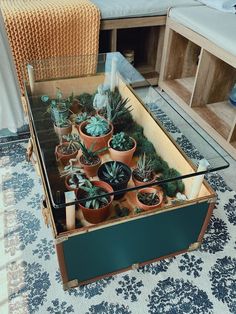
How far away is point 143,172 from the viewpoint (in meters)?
0.98

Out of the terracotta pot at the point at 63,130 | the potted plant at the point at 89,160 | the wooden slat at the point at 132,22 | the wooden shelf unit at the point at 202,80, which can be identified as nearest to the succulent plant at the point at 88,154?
the potted plant at the point at 89,160

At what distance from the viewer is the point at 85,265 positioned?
879 mm

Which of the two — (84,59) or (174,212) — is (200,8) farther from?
(174,212)

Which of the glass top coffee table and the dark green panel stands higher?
the glass top coffee table

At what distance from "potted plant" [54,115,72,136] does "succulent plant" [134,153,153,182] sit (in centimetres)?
30

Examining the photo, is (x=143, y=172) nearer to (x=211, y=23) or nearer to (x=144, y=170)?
(x=144, y=170)

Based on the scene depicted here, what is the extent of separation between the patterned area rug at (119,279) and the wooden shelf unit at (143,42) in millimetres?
775

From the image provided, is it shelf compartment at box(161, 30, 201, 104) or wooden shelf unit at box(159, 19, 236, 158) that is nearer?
wooden shelf unit at box(159, 19, 236, 158)

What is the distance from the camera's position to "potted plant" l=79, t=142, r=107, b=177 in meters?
0.98

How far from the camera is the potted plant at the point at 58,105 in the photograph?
1.13 meters

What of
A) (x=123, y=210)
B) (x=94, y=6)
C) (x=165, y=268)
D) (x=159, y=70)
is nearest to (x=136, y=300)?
(x=165, y=268)

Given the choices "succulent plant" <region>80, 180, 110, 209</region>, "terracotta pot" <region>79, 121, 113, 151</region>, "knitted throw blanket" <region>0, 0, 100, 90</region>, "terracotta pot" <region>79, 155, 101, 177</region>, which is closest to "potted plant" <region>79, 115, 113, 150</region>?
"terracotta pot" <region>79, 121, 113, 151</region>

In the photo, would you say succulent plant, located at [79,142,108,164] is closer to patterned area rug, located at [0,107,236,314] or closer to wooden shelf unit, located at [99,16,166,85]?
patterned area rug, located at [0,107,236,314]

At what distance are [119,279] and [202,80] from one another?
1149mm
